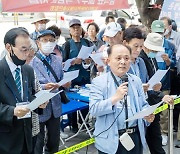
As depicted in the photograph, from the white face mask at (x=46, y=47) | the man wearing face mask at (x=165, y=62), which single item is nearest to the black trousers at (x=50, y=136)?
the white face mask at (x=46, y=47)

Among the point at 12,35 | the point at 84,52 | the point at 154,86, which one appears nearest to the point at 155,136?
the point at 154,86

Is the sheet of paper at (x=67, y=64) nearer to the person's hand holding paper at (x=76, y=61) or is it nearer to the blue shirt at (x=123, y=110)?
Answer: the person's hand holding paper at (x=76, y=61)

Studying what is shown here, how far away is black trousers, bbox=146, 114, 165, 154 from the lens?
4.20 metres

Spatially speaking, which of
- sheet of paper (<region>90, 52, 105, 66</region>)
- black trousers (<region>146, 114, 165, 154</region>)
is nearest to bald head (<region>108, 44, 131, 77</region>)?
black trousers (<region>146, 114, 165, 154</region>)

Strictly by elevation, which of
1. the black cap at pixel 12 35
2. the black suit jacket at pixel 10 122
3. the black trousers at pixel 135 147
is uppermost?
the black cap at pixel 12 35

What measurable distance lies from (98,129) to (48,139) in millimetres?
1300

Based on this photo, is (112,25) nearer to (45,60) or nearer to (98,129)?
(45,60)

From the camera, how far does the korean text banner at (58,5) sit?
187 inches

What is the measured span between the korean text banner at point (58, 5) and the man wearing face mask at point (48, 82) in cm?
97

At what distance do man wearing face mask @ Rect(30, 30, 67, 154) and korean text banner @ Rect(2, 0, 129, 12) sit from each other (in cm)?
97

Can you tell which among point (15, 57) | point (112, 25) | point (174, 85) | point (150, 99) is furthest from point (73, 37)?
point (15, 57)

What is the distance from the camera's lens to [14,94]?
9.05 ft

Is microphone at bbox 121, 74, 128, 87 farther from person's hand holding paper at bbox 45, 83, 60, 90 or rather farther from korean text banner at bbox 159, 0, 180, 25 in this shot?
korean text banner at bbox 159, 0, 180, 25

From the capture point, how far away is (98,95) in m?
2.82
